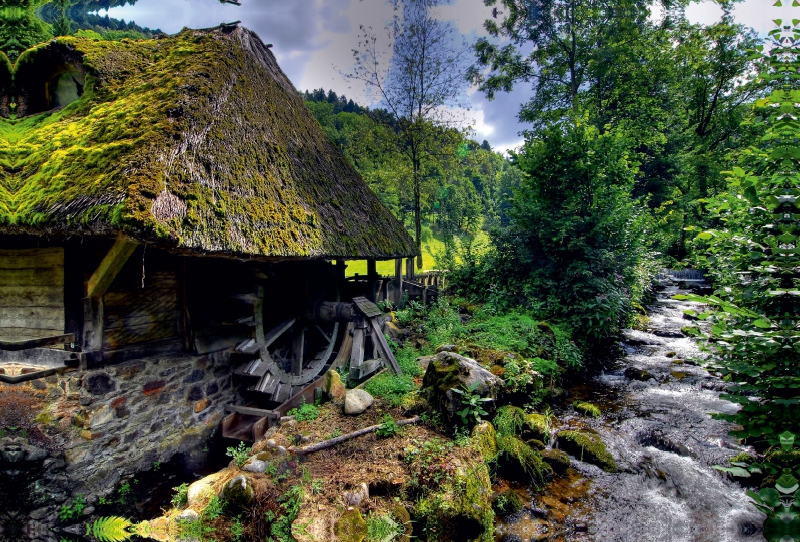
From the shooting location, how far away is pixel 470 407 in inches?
168

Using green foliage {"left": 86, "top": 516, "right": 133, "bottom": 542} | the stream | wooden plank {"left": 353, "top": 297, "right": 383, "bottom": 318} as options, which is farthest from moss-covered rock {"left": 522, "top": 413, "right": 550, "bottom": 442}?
green foliage {"left": 86, "top": 516, "right": 133, "bottom": 542}

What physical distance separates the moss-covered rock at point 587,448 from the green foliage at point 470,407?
5.31ft

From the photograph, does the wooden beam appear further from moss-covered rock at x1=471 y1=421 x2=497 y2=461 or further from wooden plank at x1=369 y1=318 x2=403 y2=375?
moss-covered rock at x1=471 y1=421 x2=497 y2=461

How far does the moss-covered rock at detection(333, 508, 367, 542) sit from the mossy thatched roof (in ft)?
7.86

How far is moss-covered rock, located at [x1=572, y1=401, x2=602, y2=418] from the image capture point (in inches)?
234

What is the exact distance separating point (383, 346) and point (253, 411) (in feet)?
6.64

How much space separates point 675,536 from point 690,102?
961 inches

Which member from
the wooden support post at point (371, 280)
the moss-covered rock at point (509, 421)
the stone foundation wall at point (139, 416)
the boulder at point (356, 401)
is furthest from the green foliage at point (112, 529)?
the wooden support post at point (371, 280)

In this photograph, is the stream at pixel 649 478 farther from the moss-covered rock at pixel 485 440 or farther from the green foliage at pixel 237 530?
the green foliage at pixel 237 530

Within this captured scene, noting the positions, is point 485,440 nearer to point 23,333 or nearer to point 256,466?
point 256,466

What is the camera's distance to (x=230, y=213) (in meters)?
3.74

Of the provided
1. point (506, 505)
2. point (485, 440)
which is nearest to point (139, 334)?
point (485, 440)

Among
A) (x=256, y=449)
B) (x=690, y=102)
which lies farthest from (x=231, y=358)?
(x=690, y=102)

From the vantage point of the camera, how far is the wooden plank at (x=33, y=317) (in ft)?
12.3
